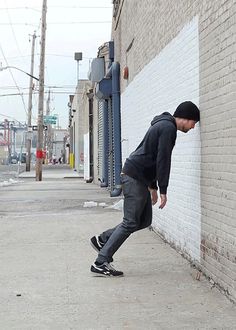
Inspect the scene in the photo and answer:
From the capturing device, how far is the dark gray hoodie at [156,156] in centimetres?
582

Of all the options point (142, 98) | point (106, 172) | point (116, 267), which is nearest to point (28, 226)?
point (142, 98)

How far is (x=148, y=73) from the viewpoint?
988 centimetres

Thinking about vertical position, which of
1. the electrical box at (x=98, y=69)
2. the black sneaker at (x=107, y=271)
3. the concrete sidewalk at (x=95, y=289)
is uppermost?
the electrical box at (x=98, y=69)

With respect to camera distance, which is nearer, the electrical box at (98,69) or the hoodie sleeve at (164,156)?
the hoodie sleeve at (164,156)

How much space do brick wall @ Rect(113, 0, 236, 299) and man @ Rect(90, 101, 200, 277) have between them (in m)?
0.25

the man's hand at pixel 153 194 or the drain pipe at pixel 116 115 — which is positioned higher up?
the drain pipe at pixel 116 115

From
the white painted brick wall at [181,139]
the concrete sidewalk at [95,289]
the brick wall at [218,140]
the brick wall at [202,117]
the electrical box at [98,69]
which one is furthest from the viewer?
the electrical box at [98,69]

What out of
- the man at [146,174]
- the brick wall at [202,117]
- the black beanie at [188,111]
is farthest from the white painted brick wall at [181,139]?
the man at [146,174]

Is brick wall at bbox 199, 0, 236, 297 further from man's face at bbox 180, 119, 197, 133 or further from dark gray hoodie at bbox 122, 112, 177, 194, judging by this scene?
dark gray hoodie at bbox 122, 112, 177, 194

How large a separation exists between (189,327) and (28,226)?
20.8 ft

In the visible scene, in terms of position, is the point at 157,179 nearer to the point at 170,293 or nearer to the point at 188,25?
the point at 170,293

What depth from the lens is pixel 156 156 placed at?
6.02m

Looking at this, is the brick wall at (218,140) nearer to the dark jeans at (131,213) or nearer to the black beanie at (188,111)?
the black beanie at (188,111)

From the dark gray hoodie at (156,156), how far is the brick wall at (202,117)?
41 cm
